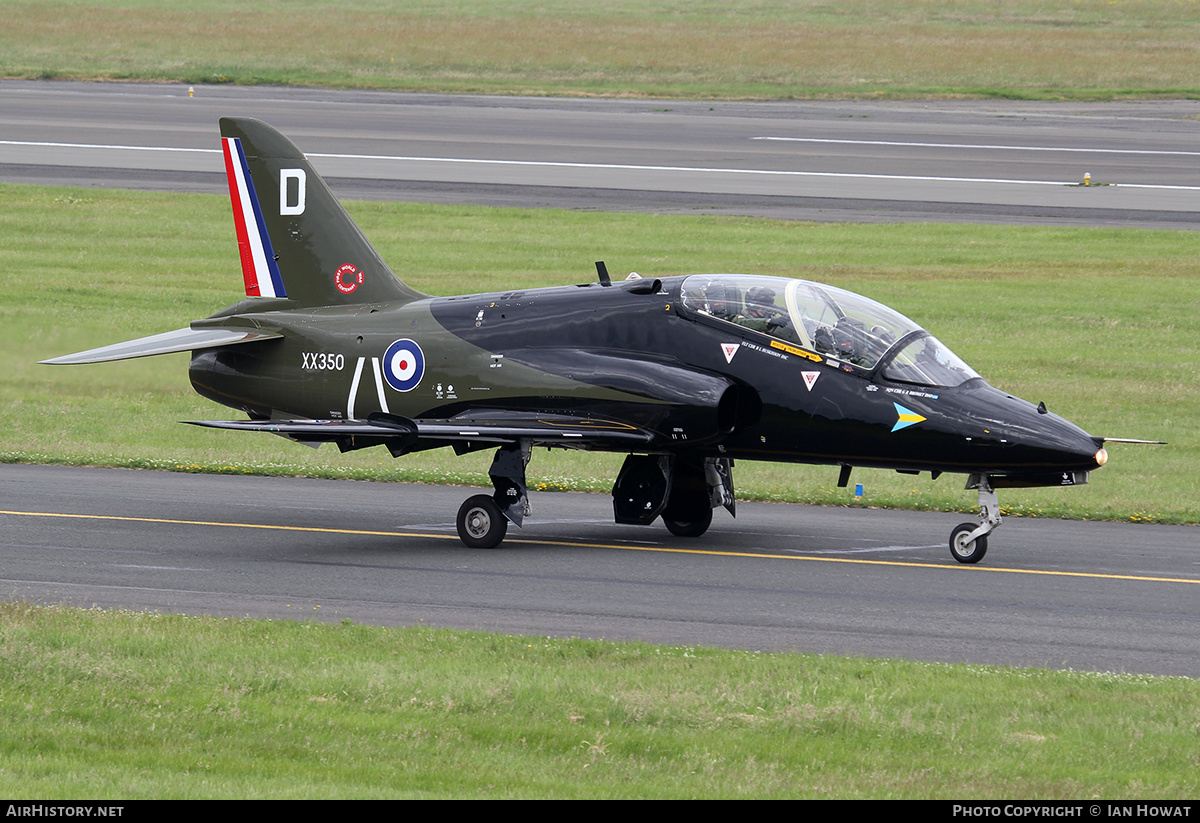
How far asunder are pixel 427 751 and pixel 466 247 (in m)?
29.2

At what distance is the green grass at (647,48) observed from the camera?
61031 mm

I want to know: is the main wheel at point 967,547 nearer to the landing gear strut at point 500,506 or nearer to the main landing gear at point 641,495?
the main landing gear at point 641,495

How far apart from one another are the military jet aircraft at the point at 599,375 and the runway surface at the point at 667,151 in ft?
70.8

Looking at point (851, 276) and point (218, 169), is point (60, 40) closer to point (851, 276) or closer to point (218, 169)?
point (218, 169)

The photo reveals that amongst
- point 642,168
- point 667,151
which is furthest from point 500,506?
point 667,151

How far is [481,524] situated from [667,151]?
32.0 metres

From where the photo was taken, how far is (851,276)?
1356 inches

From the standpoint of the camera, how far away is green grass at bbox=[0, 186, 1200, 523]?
73.8ft

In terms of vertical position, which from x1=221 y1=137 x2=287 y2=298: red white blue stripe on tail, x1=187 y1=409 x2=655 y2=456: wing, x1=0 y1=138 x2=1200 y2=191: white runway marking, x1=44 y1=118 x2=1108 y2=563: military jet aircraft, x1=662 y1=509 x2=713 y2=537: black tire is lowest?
x1=662 y1=509 x2=713 y2=537: black tire

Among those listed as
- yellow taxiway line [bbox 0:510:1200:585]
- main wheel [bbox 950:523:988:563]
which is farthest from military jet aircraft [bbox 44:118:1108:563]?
yellow taxiway line [bbox 0:510:1200:585]

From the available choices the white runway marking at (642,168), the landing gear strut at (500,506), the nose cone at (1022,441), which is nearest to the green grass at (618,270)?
the landing gear strut at (500,506)

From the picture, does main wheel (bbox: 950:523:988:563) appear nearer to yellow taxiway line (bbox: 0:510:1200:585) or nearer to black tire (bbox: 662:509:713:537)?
yellow taxiway line (bbox: 0:510:1200:585)

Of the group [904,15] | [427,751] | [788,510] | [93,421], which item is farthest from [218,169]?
[904,15]

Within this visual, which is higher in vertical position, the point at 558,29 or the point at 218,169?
the point at 558,29
